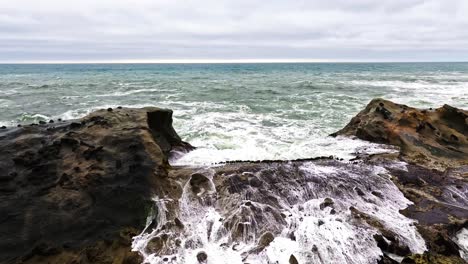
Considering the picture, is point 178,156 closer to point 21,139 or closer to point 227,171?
point 227,171

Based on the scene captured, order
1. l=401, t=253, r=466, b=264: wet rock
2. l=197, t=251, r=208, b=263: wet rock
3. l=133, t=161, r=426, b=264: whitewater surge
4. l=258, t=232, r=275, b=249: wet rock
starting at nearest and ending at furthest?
l=401, t=253, r=466, b=264: wet rock
l=197, t=251, r=208, b=263: wet rock
l=133, t=161, r=426, b=264: whitewater surge
l=258, t=232, r=275, b=249: wet rock

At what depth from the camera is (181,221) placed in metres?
5.78

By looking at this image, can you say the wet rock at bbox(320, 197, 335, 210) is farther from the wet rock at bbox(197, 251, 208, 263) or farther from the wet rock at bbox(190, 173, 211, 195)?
the wet rock at bbox(197, 251, 208, 263)

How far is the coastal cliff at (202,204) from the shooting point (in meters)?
5.09

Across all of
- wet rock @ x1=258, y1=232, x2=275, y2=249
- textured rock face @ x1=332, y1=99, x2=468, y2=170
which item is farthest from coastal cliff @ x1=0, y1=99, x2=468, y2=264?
textured rock face @ x1=332, y1=99, x2=468, y2=170

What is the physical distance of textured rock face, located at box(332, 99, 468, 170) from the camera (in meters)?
8.59

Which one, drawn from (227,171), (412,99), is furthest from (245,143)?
(412,99)

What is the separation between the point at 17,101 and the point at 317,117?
71.4 ft

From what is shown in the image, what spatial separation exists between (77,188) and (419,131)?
28.9 feet

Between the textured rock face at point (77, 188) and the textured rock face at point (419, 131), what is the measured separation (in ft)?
20.2

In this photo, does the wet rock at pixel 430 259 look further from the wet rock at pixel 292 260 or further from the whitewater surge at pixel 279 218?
the wet rock at pixel 292 260

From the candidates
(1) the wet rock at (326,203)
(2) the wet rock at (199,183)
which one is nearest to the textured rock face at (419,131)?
(1) the wet rock at (326,203)

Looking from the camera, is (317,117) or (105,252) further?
(317,117)

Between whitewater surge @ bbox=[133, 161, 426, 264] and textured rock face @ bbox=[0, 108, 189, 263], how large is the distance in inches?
19.6
